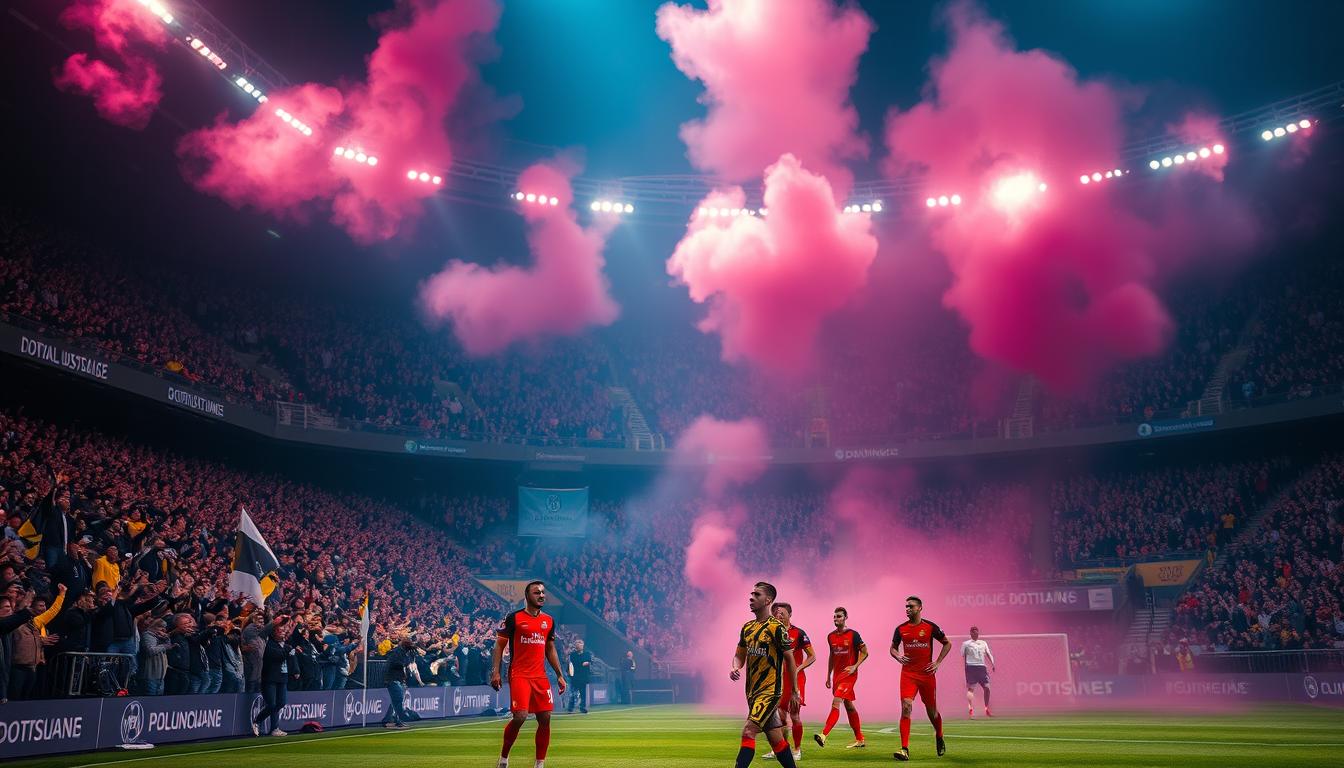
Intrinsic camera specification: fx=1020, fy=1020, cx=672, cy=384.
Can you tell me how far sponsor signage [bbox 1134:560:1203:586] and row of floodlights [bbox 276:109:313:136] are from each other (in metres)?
37.4

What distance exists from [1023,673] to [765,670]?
3077 cm

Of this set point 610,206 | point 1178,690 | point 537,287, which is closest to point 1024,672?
point 1178,690

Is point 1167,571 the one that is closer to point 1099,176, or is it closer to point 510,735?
point 1099,176

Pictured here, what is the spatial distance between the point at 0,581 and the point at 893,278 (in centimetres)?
4670

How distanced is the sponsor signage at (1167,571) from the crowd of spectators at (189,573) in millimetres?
26922

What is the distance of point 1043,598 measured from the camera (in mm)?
40781

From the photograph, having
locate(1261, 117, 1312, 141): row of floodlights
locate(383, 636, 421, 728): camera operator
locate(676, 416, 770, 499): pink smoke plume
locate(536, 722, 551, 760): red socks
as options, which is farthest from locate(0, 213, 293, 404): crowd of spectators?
locate(1261, 117, 1312, 141): row of floodlights

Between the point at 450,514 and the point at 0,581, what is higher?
the point at 450,514

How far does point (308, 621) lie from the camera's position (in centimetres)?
2372

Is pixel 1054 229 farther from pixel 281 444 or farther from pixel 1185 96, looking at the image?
pixel 281 444

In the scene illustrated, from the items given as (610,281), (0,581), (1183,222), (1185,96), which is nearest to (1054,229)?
(1185,96)

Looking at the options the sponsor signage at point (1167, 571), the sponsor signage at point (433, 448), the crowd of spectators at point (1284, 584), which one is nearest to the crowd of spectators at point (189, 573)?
the sponsor signage at point (433, 448)

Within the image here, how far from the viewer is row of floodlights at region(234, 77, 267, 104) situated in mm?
35000

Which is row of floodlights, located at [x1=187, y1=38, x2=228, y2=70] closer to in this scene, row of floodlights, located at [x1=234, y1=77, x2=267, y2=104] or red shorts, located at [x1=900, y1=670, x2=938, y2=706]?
row of floodlights, located at [x1=234, y1=77, x2=267, y2=104]
